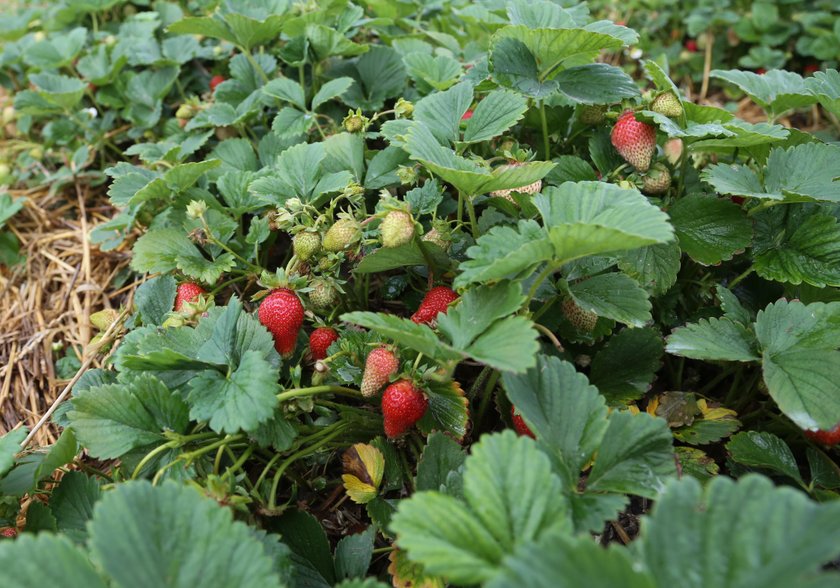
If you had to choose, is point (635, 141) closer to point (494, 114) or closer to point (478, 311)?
point (494, 114)

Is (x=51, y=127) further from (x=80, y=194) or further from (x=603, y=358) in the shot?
(x=603, y=358)

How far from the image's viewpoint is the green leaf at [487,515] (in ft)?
2.46

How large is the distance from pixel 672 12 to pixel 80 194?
2.76 meters

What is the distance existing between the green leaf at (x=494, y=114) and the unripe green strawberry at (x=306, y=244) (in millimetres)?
385

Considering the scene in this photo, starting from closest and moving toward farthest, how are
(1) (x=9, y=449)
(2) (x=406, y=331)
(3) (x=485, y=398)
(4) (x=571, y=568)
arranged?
(4) (x=571, y=568)
(2) (x=406, y=331)
(1) (x=9, y=449)
(3) (x=485, y=398)

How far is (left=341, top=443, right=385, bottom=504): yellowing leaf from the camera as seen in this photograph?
122 cm

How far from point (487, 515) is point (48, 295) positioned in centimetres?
175

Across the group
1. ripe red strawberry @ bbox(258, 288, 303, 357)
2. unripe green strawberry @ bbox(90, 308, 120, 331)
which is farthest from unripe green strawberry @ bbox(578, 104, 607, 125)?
unripe green strawberry @ bbox(90, 308, 120, 331)

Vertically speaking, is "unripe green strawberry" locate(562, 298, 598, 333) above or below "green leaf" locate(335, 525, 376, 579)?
above

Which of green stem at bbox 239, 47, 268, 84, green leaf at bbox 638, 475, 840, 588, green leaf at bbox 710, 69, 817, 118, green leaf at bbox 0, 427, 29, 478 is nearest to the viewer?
green leaf at bbox 638, 475, 840, 588

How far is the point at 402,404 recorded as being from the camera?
1.13 m

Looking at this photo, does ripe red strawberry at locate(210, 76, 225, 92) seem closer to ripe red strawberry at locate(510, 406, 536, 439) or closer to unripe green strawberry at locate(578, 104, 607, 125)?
unripe green strawberry at locate(578, 104, 607, 125)

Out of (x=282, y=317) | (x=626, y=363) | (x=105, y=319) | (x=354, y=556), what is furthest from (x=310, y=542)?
(x=105, y=319)

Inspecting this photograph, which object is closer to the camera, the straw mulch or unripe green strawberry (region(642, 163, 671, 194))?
unripe green strawberry (region(642, 163, 671, 194))
